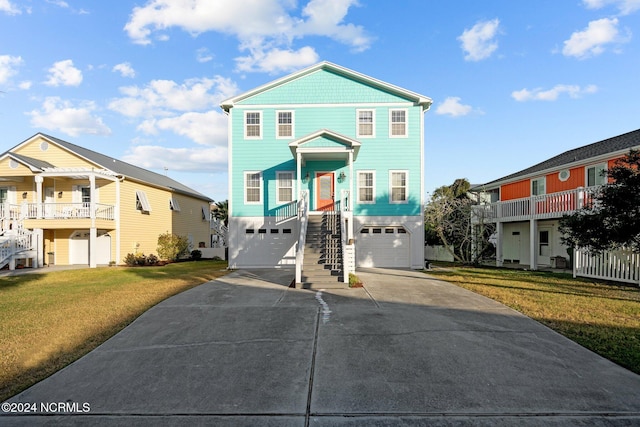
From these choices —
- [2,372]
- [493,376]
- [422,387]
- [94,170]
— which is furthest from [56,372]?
[94,170]

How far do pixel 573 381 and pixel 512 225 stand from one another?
1849 cm

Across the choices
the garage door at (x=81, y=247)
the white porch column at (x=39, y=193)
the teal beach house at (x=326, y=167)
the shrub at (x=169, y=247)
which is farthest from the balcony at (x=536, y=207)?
the white porch column at (x=39, y=193)

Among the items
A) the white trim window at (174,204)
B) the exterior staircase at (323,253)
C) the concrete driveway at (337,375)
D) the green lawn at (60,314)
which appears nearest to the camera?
the concrete driveway at (337,375)

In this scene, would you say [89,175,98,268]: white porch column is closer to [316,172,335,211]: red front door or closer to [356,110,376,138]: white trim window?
[316,172,335,211]: red front door

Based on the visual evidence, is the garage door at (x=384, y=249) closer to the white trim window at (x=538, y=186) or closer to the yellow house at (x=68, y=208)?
the white trim window at (x=538, y=186)

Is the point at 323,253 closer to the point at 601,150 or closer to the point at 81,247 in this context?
the point at 601,150

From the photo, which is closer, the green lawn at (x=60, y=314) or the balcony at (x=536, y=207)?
the green lawn at (x=60, y=314)

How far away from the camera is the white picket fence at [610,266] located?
37.2 ft

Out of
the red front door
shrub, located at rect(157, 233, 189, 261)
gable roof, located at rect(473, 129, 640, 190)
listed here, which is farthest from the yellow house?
gable roof, located at rect(473, 129, 640, 190)

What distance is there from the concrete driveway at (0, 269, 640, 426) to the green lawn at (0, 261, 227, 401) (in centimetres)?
42

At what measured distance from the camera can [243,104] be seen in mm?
17453

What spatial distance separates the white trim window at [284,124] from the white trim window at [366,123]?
3.26 m

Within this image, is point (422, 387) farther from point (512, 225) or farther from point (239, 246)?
point (512, 225)

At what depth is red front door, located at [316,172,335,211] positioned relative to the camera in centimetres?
1716
